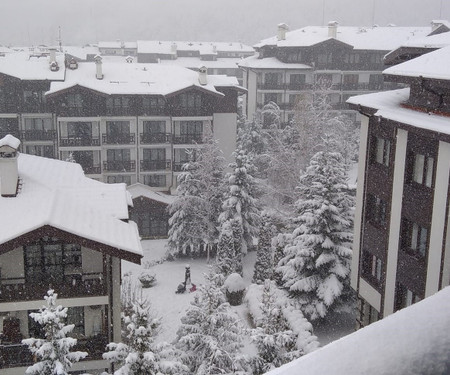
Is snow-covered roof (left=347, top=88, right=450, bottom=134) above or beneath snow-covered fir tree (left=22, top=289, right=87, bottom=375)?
above

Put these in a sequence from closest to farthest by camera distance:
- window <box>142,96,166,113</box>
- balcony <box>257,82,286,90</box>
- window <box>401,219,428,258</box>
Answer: window <box>401,219,428,258</box>
window <box>142,96,166,113</box>
balcony <box>257,82,286,90</box>

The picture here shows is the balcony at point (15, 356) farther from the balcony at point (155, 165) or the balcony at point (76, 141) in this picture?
the balcony at point (155, 165)

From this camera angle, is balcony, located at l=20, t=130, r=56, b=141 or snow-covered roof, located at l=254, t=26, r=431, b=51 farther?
snow-covered roof, located at l=254, t=26, r=431, b=51

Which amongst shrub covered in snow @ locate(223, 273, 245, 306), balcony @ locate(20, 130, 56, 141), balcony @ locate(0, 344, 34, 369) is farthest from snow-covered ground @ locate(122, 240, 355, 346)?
balcony @ locate(20, 130, 56, 141)

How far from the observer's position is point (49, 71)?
43094 millimetres

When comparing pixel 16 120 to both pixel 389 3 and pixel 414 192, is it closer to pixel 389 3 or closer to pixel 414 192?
pixel 414 192

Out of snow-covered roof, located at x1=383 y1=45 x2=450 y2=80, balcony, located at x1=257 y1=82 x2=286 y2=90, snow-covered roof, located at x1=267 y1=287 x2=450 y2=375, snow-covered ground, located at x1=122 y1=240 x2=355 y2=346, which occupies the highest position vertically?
snow-covered roof, located at x1=383 y1=45 x2=450 y2=80

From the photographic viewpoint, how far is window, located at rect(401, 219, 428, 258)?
15852mm

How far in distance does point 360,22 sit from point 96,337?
625ft

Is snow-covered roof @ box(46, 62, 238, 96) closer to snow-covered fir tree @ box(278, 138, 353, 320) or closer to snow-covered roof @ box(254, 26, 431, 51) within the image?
snow-covered roof @ box(254, 26, 431, 51)

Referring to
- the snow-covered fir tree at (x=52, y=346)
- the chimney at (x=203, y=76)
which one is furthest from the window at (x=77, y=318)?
the chimney at (x=203, y=76)

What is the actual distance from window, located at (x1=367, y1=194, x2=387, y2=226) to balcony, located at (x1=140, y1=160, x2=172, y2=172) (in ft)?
79.3

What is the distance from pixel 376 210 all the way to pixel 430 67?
553 cm

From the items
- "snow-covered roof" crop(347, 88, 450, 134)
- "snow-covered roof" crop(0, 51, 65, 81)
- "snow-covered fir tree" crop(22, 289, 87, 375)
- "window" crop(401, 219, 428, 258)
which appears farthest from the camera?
"snow-covered roof" crop(0, 51, 65, 81)
